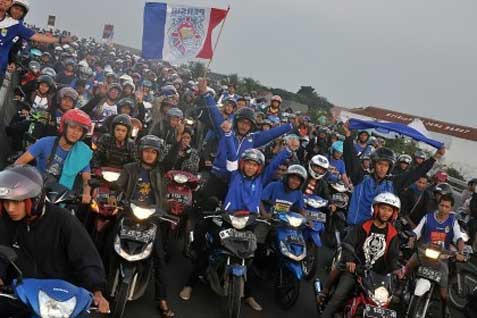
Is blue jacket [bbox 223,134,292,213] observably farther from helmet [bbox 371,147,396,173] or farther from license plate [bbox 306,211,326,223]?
helmet [bbox 371,147,396,173]

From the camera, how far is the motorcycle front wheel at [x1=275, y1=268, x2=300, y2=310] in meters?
6.62

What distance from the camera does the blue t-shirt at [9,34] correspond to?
7.26m

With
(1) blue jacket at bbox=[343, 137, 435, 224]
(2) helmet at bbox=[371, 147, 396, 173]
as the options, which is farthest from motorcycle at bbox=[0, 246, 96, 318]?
(2) helmet at bbox=[371, 147, 396, 173]

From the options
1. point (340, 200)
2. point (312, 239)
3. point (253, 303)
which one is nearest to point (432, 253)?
point (312, 239)

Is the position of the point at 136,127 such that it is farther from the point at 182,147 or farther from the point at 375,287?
the point at 375,287

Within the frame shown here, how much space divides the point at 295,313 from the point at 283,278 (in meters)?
0.47

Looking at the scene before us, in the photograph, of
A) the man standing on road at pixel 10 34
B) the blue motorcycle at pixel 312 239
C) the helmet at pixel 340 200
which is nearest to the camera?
the man standing on road at pixel 10 34

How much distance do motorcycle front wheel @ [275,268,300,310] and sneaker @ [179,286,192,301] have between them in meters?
1.22

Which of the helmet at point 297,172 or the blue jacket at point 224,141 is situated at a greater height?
the blue jacket at point 224,141

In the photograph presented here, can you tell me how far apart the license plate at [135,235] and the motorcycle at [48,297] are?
2.08 metres

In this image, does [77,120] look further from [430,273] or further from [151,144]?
[430,273]

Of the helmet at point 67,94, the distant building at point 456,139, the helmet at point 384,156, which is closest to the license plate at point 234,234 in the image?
the helmet at point 384,156

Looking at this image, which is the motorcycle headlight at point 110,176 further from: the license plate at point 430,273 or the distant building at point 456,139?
the distant building at point 456,139

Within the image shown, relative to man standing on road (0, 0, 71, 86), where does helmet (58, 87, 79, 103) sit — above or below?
below
